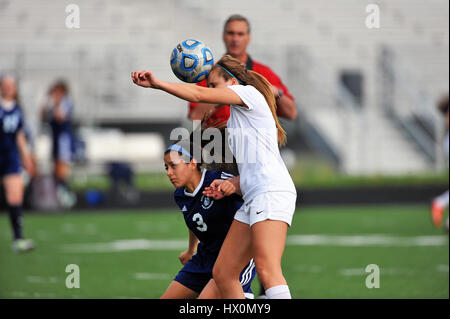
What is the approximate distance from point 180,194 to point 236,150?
0.73 m

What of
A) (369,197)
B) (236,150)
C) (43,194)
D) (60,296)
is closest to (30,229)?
(43,194)

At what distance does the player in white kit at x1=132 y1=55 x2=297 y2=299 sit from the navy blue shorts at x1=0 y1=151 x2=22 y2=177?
7.18 meters

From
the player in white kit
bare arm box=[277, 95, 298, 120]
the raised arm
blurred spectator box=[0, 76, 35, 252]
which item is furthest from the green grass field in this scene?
the raised arm

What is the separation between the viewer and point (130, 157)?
24.0 meters

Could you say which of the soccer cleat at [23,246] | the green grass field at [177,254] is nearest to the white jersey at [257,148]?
the green grass field at [177,254]

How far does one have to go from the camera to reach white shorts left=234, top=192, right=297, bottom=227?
16.6ft

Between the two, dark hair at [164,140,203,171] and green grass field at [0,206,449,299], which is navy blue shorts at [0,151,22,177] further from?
dark hair at [164,140,203,171]

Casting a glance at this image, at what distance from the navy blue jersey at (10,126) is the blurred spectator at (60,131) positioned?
630 cm

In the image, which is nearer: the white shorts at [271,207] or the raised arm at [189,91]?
the raised arm at [189,91]

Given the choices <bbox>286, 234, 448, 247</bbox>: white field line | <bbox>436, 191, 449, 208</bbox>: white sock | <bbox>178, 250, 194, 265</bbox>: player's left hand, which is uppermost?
<bbox>178, 250, 194, 265</bbox>: player's left hand

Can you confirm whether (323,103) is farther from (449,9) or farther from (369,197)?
(449,9)

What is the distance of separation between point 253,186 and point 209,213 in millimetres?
588

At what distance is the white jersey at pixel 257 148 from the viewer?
514 cm

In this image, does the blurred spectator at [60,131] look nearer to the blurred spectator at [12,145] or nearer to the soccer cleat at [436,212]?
the blurred spectator at [12,145]
